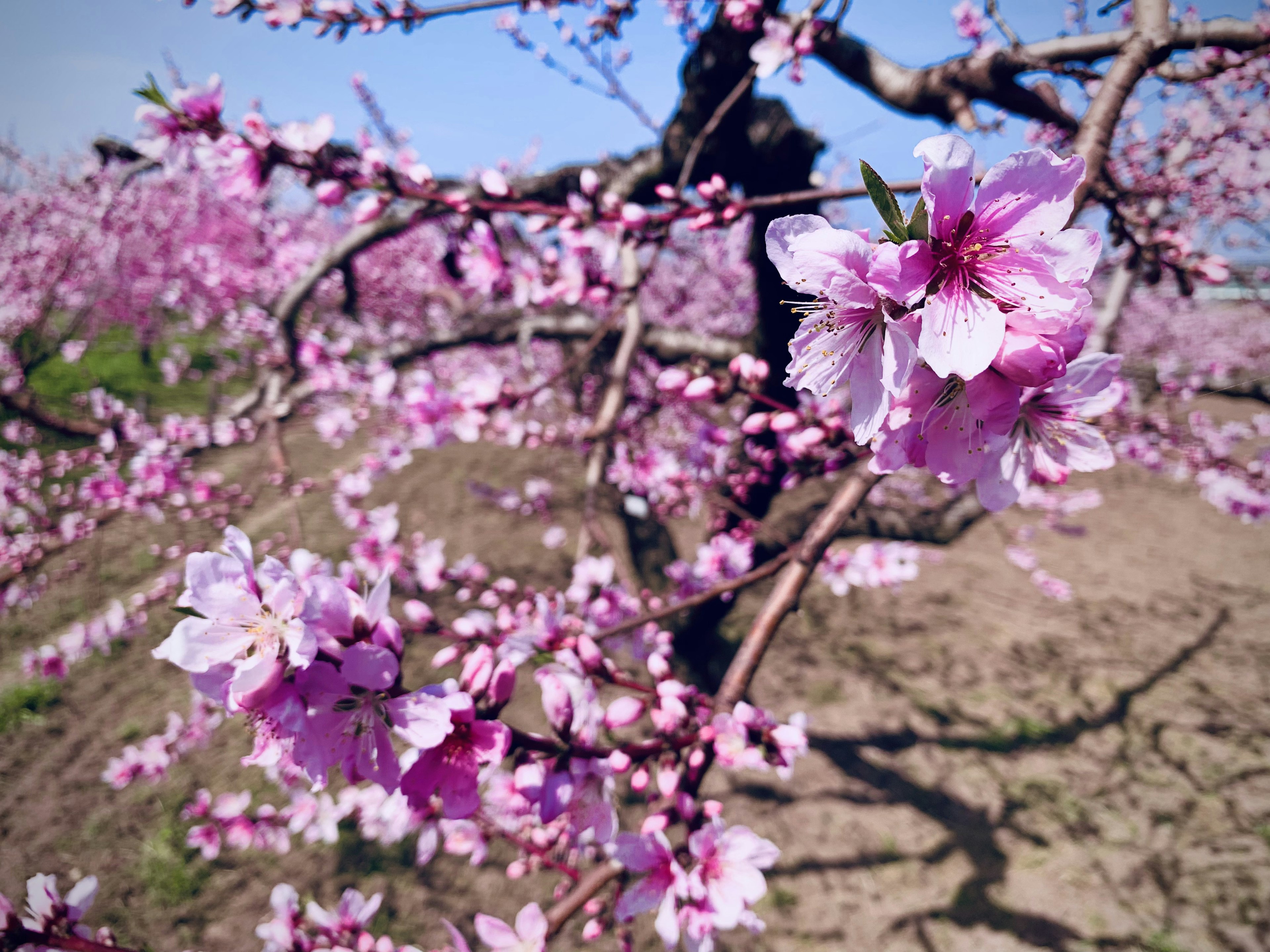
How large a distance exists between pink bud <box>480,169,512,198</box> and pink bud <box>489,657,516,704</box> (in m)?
1.35

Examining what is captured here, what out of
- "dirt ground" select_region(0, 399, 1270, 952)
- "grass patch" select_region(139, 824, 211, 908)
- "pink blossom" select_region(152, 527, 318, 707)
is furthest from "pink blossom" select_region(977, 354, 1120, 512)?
"grass patch" select_region(139, 824, 211, 908)

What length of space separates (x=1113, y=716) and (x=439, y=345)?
5446 mm

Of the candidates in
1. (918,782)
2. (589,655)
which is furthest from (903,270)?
(918,782)

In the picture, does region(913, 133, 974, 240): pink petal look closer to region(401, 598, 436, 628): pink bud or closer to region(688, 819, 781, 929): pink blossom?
region(688, 819, 781, 929): pink blossom

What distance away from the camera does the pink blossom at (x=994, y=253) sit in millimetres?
539

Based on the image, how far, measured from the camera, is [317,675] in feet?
2.26

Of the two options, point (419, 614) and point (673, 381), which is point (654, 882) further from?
point (673, 381)

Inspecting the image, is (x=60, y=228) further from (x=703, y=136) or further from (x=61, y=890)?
(x=703, y=136)

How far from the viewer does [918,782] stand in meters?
3.24

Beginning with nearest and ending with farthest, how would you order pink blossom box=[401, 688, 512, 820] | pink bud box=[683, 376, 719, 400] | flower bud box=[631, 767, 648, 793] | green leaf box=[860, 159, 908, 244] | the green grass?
1. green leaf box=[860, 159, 908, 244]
2. pink blossom box=[401, 688, 512, 820]
3. flower bud box=[631, 767, 648, 793]
4. pink bud box=[683, 376, 719, 400]
5. the green grass

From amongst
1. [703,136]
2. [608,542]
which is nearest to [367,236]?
[703,136]

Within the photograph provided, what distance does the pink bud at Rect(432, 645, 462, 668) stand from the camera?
1302 mm

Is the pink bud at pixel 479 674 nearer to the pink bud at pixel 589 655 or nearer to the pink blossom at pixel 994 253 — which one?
the pink bud at pixel 589 655

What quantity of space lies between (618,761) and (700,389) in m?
0.81
